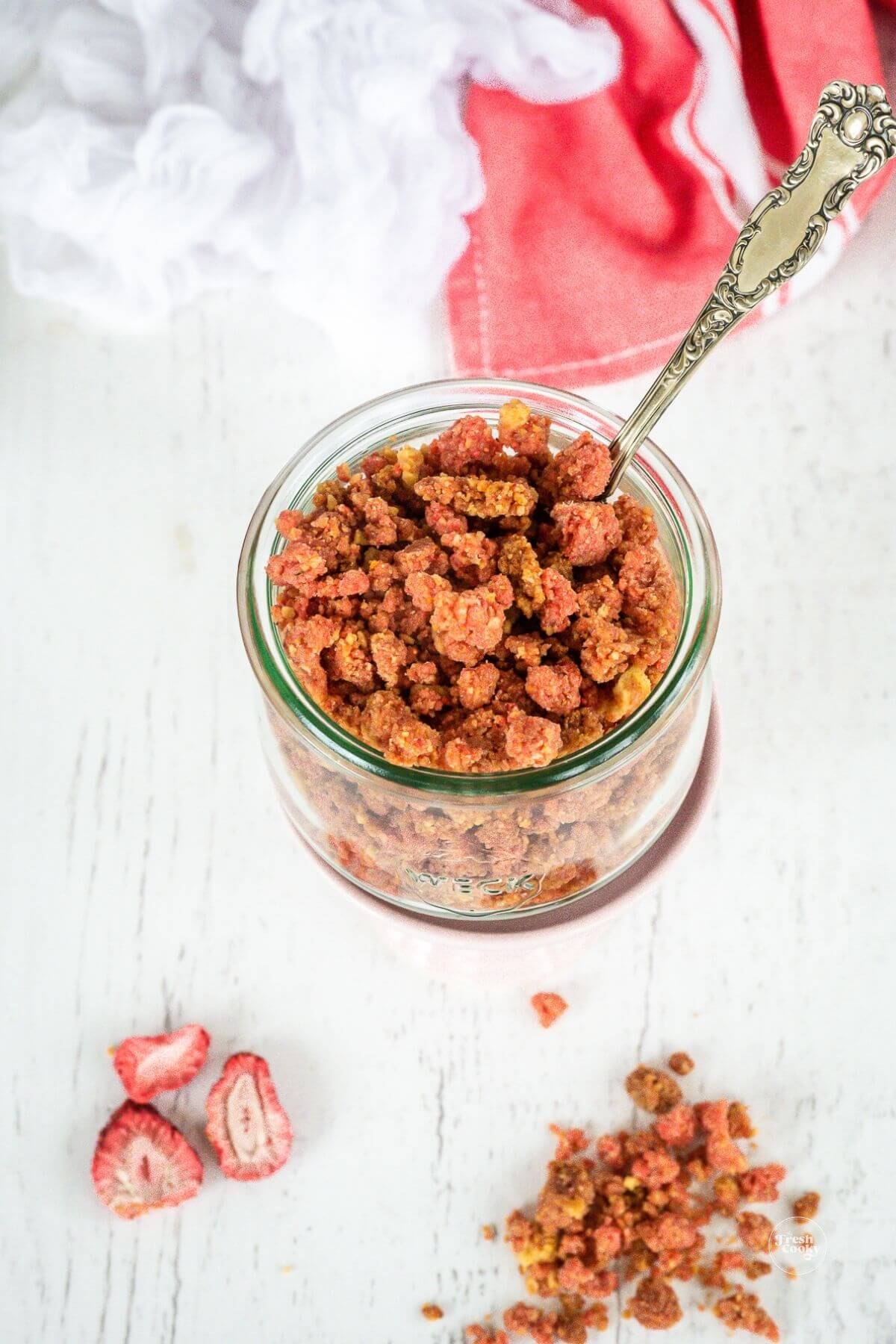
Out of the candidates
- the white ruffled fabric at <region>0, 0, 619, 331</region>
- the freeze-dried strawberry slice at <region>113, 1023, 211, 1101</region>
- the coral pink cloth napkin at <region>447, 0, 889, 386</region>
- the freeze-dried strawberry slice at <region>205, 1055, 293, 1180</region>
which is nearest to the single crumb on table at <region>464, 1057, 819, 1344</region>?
the freeze-dried strawberry slice at <region>205, 1055, 293, 1180</region>

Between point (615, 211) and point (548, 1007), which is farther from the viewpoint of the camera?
point (615, 211)

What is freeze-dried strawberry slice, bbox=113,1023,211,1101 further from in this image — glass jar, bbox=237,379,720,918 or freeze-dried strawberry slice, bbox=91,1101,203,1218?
glass jar, bbox=237,379,720,918

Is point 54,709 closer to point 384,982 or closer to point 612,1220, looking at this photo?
point 384,982

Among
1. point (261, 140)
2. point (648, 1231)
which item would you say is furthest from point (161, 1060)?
point (261, 140)

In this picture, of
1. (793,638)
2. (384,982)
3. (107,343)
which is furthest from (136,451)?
(793,638)

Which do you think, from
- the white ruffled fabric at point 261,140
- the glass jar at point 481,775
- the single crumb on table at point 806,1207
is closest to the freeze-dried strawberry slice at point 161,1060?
the glass jar at point 481,775

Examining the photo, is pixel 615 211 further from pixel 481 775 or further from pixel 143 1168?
→ pixel 143 1168
